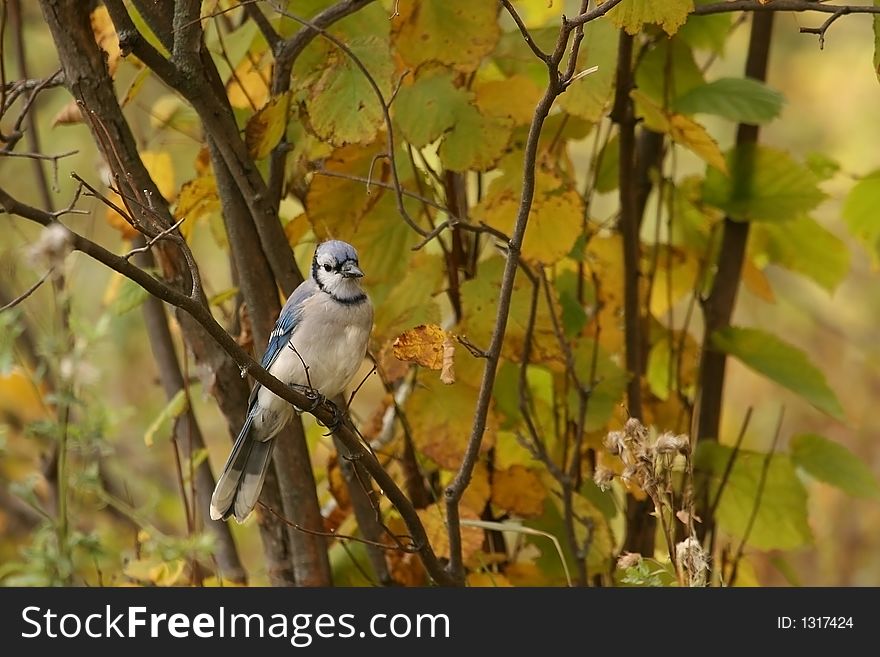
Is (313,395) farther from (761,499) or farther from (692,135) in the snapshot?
(761,499)

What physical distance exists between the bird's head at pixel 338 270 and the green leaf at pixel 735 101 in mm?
678

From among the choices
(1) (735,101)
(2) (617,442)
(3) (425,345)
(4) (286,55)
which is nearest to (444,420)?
(3) (425,345)

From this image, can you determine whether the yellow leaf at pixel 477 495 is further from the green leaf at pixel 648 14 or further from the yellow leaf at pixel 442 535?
the green leaf at pixel 648 14

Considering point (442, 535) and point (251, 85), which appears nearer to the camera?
point (442, 535)

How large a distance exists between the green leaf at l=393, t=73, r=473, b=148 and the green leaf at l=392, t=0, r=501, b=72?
0.05 m

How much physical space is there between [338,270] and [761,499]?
3.06ft

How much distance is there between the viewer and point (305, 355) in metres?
2.01

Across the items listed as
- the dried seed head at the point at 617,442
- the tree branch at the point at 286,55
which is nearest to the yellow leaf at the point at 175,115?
the tree branch at the point at 286,55

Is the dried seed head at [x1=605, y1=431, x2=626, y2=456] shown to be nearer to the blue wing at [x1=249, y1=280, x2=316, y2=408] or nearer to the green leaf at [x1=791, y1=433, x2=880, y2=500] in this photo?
the blue wing at [x1=249, y1=280, x2=316, y2=408]

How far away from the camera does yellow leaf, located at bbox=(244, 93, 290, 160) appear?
5.84 ft


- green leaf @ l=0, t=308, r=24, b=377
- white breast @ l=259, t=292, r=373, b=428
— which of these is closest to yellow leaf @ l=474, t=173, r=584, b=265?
white breast @ l=259, t=292, r=373, b=428

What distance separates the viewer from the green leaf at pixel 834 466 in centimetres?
214
